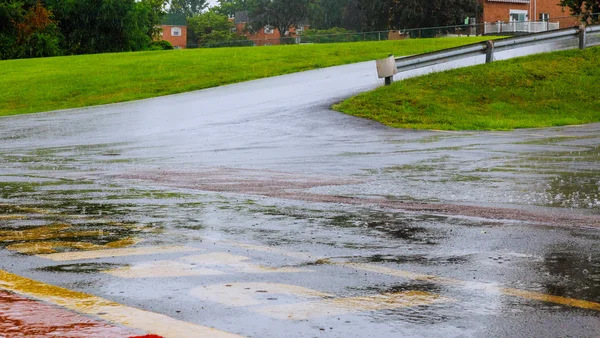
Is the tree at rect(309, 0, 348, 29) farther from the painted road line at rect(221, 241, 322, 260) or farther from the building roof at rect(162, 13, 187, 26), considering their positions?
the painted road line at rect(221, 241, 322, 260)

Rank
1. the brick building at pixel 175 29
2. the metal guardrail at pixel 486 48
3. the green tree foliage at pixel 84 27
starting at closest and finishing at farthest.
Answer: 1. the metal guardrail at pixel 486 48
2. the green tree foliage at pixel 84 27
3. the brick building at pixel 175 29

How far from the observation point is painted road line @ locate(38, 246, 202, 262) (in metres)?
6.86

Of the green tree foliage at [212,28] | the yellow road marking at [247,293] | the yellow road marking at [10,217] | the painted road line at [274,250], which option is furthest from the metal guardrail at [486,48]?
the green tree foliage at [212,28]

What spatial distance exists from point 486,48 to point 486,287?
911 inches

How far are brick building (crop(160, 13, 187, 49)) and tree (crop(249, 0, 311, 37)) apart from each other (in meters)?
11.1

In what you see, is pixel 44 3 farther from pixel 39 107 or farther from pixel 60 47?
pixel 39 107

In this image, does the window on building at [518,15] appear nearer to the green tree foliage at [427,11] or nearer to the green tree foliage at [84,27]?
the green tree foliage at [427,11]

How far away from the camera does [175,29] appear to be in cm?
14512

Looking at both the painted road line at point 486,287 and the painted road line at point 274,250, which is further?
the painted road line at point 274,250

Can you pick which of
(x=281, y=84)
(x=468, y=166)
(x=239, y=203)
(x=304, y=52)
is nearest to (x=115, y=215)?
(x=239, y=203)

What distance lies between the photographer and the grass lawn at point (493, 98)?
22312 millimetres

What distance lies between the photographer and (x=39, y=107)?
102 ft

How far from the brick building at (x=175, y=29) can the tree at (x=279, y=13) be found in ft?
36.3

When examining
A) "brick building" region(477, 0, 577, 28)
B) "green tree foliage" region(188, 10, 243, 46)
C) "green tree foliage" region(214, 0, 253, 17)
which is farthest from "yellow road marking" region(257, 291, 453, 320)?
"green tree foliage" region(214, 0, 253, 17)
